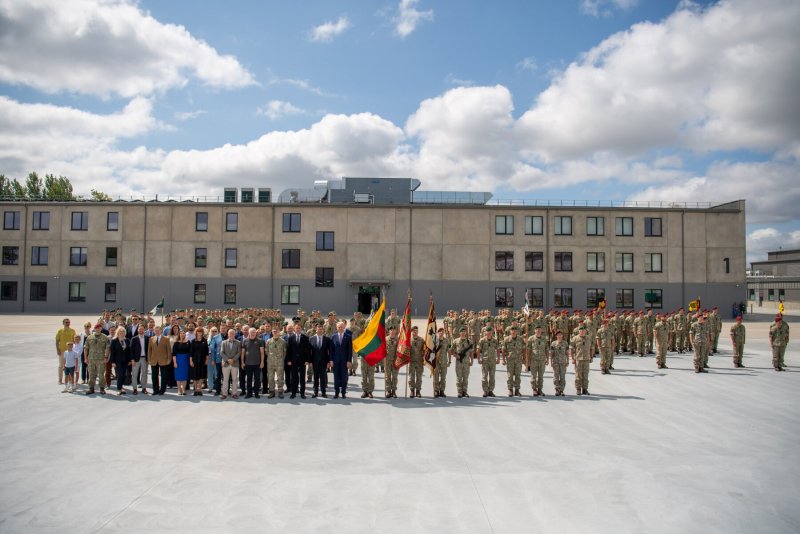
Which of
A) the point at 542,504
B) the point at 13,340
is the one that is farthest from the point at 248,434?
the point at 13,340

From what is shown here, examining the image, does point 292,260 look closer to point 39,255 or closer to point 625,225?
point 39,255

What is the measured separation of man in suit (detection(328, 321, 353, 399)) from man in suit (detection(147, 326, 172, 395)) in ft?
14.0

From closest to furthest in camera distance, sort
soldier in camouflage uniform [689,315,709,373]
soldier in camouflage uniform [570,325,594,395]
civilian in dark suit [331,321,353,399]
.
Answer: civilian in dark suit [331,321,353,399] < soldier in camouflage uniform [570,325,594,395] < soldier in camouflage uniform [689,315,709,373]

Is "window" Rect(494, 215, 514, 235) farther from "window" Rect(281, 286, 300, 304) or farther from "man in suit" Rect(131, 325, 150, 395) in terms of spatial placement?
"man in suit" Rect(131, 325, 150, 395)

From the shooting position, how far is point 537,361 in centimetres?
1403

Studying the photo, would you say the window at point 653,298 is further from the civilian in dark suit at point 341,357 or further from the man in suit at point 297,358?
the man in suit at point 297,358

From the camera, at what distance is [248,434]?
995cm

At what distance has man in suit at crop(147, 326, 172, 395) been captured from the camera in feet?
44.3

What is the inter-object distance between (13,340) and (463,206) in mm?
33559

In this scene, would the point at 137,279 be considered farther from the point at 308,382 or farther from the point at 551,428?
the point at 551,428

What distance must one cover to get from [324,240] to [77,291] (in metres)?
22.8

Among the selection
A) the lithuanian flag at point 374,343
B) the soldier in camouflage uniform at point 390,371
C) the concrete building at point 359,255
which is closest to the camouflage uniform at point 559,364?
the soldier in camouflage uniform at point 390,371

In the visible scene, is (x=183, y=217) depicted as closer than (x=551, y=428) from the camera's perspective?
No

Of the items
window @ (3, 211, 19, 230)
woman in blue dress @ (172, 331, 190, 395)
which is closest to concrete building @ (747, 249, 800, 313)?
woman in blue dress @ (172, 331, 190, 395)
